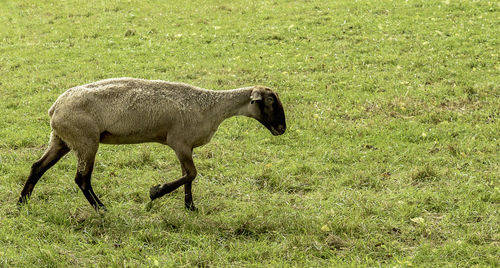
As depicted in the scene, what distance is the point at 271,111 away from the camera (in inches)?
341

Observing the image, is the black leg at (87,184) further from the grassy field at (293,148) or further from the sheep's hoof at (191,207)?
the sheep's hoof at (191,207)

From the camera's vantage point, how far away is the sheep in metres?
7.86

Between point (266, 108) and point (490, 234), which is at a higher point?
point (266, 108)

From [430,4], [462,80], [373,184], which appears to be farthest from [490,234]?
[430,4]

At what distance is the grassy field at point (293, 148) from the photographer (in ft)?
23.6

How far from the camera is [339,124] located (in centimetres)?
1143

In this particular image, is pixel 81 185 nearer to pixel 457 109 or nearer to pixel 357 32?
pixel 457 109

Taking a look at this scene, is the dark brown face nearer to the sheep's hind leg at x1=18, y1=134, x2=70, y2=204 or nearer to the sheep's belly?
the sheep's belly

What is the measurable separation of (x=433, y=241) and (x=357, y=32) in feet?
Result: 35.1

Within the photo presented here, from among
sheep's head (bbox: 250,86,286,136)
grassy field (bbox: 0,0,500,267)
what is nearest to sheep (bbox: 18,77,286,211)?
sheep's head (bbox: 250,86,286,136)

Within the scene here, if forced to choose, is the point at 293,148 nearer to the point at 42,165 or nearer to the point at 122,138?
the point at 122,138

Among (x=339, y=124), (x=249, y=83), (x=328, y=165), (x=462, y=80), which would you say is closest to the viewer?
(x=328, y=165)

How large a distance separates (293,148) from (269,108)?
2.16 metres

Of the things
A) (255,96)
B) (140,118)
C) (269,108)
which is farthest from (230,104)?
(140,118)
